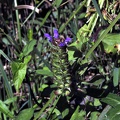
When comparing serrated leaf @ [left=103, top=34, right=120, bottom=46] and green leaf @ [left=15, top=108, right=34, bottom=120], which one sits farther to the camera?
green leaf @ [left=15, top=108, right=34, bottom=120]

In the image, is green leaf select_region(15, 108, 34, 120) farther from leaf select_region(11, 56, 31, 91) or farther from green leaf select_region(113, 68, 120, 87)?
green leaf select_region(113, 68, 120, 87)

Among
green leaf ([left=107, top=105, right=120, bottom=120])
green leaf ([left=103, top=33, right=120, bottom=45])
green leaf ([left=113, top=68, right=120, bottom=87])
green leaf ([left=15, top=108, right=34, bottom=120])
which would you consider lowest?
green leaf ([left=15, top=108, right=34, bottom=120])

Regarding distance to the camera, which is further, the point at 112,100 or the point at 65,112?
the point at 65,112

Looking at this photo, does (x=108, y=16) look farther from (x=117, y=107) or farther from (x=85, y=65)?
(x=117, y=107)

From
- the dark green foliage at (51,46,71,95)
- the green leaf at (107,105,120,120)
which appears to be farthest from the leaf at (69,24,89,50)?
the green leaf at (107,105,120,120)

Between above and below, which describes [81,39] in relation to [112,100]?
above

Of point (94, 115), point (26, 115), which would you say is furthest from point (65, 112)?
point (26, 115)

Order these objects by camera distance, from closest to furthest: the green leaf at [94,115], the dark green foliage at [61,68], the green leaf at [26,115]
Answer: the dark green foliage at [61,68] < the green leaf at [26,115] < the green leaf at [94,115]

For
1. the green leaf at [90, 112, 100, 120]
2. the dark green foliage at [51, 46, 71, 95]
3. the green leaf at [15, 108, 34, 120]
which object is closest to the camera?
the dark green foliage at [51, 46, 71, 95]

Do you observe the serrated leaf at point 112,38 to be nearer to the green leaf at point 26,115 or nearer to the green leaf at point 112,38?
the green leaf at point 112,38

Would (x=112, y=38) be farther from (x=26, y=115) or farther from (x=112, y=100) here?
(x=26, y=115)

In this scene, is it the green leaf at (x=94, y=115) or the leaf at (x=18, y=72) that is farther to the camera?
the green leaf at (x=94, y=115)

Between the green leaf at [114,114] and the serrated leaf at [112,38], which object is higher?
the serrated leaf at [112,38]

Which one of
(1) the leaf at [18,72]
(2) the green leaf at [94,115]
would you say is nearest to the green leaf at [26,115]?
(1) the leaf at [18,72]
